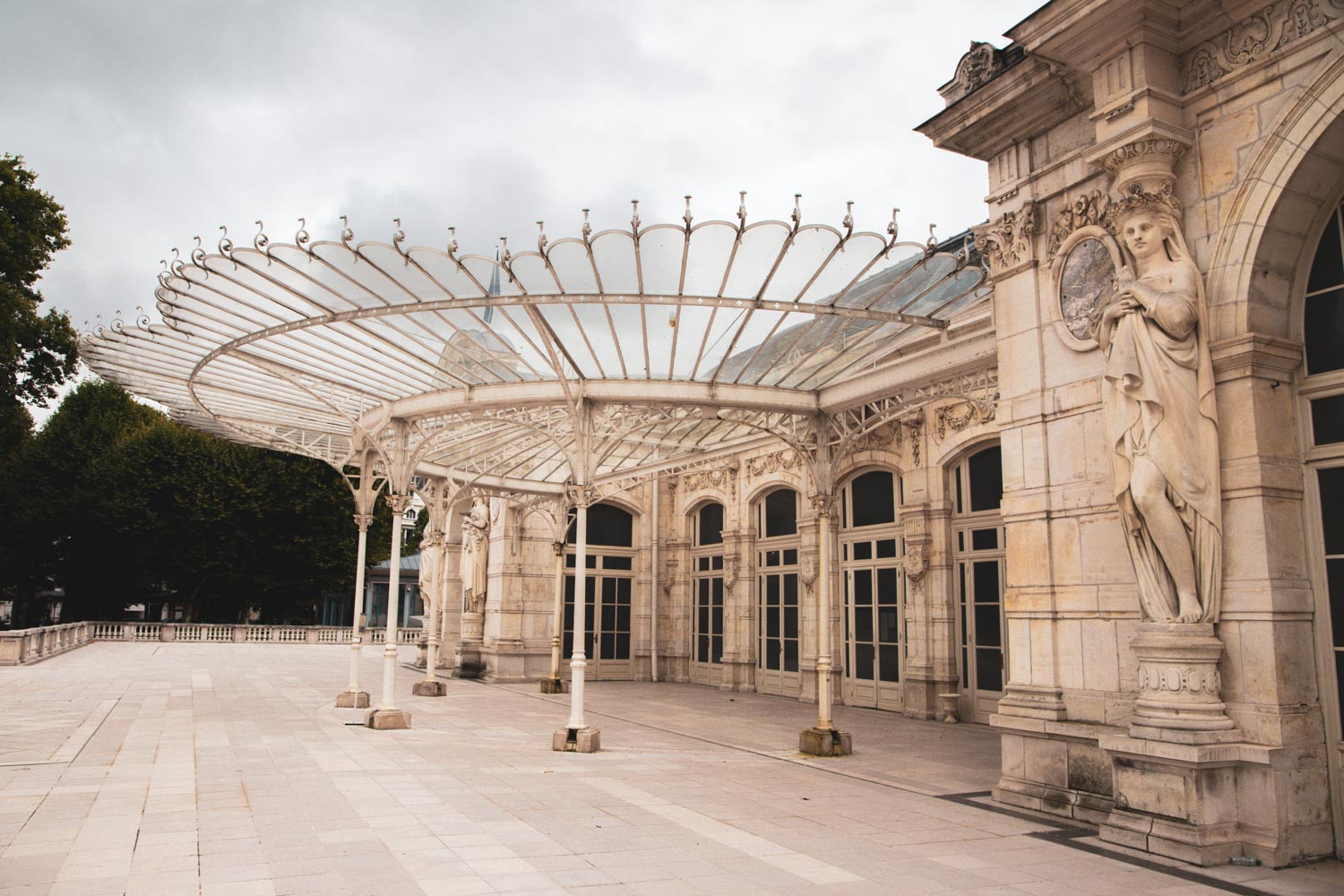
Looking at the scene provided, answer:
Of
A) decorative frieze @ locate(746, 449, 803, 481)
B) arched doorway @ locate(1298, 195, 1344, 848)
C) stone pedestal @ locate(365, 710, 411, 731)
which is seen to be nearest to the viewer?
arched doorway @ locate(1298, 195, 1344, 848)

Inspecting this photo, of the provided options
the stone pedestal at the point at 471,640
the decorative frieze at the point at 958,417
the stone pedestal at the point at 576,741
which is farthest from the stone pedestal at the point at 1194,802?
the stone pedestal at the point at 471,640

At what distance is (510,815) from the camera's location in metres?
6.02

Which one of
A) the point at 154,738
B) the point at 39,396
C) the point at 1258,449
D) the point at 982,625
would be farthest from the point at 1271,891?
the point at 39,396

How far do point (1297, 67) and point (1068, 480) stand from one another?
287 cm

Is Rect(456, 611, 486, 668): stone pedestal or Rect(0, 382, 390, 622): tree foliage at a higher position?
Rect(0, 382, 390, 622): tree foliage

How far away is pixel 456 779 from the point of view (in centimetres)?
732

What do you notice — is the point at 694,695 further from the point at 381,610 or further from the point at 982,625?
the point at 381,610

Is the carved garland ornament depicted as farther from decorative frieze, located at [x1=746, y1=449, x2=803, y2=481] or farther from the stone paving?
decorative frieze, located at [x1=746, y1=449, x2=803, y2=481]

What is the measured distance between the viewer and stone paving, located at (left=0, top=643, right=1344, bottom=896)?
461 cm

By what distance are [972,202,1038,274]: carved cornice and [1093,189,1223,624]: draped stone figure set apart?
1.23 m

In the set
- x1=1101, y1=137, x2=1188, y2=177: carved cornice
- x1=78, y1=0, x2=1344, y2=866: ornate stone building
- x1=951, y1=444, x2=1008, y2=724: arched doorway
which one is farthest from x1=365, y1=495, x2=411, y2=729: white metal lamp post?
x1=1101, y1=137, x2=1188, y2=177: carved cornice

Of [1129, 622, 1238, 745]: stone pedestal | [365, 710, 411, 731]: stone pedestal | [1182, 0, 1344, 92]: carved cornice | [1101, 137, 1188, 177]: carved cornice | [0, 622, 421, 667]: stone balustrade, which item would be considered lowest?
[0, 622, 421, 667]: stone balustrade

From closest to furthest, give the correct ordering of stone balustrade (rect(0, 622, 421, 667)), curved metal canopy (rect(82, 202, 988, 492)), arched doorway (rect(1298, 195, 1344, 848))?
1. arched doorway (rect(1298, 195, 1344, 848))
2. curved metal canopy (rect(82, 202, 988, 492))
3. stone balustrade (rect(0, 622, 421, 667))

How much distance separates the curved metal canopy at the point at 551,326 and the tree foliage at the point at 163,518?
20.0 metres
